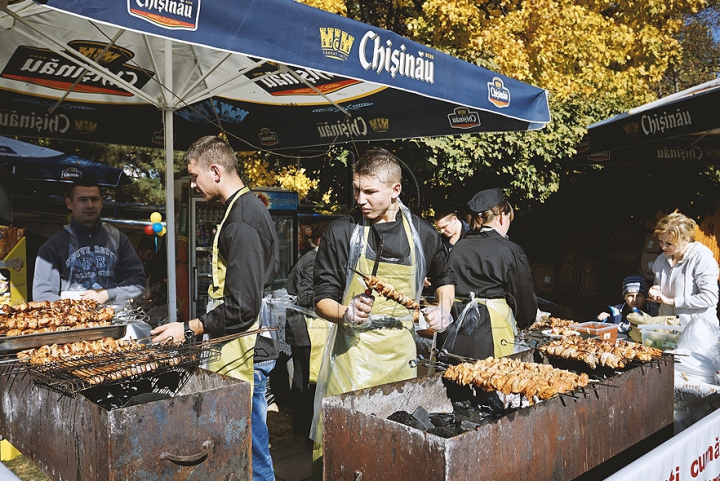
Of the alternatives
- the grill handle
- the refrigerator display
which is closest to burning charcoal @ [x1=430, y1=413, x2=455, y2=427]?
the grill handle

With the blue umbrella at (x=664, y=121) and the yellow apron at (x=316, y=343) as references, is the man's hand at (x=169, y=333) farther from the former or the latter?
the blue umbrella at (x=664, y=121)

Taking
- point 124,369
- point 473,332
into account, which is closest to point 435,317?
point 473,332

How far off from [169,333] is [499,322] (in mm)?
2417

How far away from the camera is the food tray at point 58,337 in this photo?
315cm

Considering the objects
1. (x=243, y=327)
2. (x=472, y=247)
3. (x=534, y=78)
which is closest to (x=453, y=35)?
(x=534, y=78)

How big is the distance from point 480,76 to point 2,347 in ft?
11.8

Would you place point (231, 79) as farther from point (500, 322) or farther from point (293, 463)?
point (293, 463)

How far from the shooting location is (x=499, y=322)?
4246 millimetres

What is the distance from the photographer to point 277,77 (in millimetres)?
5285

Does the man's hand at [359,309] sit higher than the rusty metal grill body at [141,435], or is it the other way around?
the man's hand at [359,309]

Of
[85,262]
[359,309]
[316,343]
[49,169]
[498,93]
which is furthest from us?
[49,169]

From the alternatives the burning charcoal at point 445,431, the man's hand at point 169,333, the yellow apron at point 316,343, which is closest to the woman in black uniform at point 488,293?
the yellow apron at point 316,343

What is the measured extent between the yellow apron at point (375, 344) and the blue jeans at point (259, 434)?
0.30 m

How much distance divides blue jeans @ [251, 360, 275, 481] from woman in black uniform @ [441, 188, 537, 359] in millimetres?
1597
